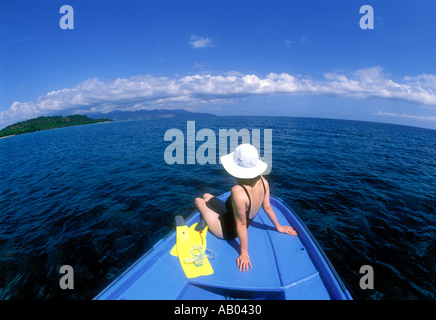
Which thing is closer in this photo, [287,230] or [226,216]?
[226,216]

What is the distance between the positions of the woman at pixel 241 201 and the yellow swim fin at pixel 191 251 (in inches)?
21.4

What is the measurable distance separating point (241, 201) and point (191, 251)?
1871 millimetres

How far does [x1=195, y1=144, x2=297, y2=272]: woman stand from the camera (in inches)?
127

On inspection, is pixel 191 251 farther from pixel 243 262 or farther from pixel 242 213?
pixel 242 213

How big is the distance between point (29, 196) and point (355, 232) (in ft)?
62.9

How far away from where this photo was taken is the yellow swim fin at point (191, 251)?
143 inches

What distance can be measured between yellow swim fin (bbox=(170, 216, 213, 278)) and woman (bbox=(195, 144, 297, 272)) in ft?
1.78

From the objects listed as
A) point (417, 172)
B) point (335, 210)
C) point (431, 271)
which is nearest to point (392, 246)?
point (431, 271)

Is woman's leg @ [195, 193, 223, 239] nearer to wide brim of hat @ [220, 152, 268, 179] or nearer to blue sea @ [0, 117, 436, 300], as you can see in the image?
wide brim of hat @ [220, 152, 268, 179]

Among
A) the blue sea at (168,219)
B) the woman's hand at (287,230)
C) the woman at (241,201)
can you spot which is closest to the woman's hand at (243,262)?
the woman at (241,201)

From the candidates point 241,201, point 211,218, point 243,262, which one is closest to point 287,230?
point 243,262

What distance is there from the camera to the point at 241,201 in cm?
318

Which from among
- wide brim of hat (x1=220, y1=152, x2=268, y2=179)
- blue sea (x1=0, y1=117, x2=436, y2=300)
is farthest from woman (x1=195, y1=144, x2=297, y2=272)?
blue sea (x1=0, y1=117, x2=436, y2=300)

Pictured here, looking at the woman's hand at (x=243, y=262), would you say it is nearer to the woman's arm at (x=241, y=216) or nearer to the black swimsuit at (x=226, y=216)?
the woman's arm at (x=241, y=216)
